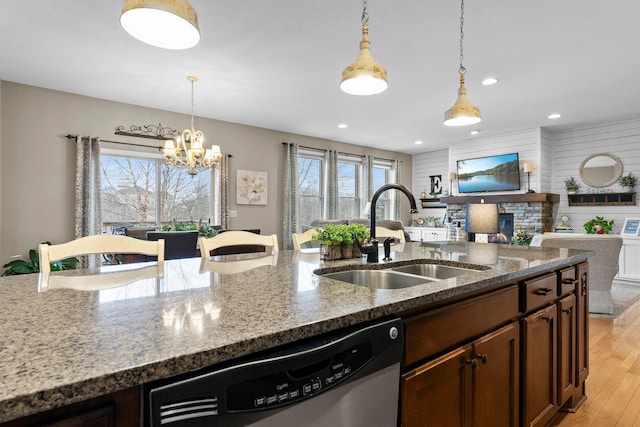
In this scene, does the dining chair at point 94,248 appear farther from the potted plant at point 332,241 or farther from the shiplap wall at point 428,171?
the shiplap wall at point 428,171

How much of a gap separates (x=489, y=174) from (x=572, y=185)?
4.44ft

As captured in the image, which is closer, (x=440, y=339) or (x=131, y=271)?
(x=440, y=339)

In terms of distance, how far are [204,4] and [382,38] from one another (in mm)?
1476

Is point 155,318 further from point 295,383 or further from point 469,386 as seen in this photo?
point 469,386

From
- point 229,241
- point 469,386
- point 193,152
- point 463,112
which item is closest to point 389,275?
point 469,386

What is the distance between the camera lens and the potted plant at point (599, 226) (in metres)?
5.80

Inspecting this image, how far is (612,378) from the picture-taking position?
2504 millimetres

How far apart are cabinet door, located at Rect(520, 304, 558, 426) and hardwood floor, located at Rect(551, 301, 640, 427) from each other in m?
0.38

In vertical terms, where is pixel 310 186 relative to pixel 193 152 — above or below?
below

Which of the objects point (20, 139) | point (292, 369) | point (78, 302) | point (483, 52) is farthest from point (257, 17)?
point (20, 139)

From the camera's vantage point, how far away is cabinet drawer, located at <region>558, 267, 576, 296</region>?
1.86m

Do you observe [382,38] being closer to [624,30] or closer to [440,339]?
[624,30]

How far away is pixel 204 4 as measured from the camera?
2.61 meters

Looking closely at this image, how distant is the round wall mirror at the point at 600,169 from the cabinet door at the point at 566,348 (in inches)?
209
